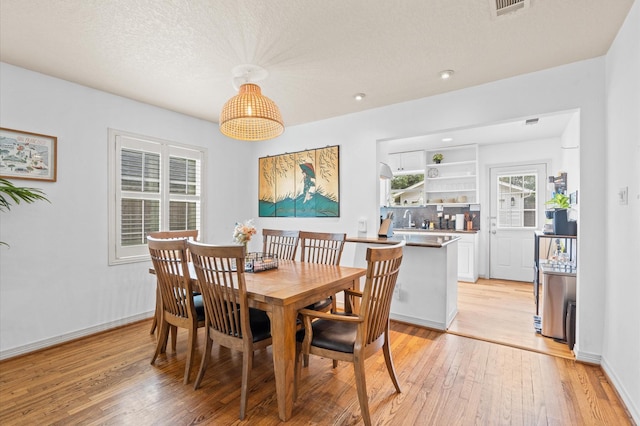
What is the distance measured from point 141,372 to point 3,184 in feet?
6.43

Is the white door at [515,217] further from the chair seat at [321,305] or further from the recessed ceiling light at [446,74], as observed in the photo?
the chair seat at [321,305]

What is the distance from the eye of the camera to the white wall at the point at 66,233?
269 centimetres

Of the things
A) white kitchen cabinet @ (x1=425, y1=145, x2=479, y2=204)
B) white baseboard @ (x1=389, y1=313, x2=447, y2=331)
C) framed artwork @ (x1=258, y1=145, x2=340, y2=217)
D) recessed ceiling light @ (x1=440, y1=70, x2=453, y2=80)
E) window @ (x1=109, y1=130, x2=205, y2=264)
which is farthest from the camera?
white kitchen cabinet @ (x1=425, y1=145, x2=479, y2=204)

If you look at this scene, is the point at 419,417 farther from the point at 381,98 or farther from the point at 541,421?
the point at 381,98

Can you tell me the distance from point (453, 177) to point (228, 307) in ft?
17.0

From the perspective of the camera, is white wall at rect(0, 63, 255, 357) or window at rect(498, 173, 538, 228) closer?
white wall at rect(0, 63, 255, 357)

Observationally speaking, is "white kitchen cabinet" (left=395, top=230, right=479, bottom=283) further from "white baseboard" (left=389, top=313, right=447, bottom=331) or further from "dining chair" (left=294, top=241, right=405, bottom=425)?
Answer: "dining chair" (left=294, top=241, right=405, bottom=425)

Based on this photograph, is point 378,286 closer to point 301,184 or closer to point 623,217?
point 623,217

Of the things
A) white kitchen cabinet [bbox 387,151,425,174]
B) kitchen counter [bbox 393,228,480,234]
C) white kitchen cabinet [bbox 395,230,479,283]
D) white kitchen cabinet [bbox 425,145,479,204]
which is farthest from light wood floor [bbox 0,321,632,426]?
white kitchen cabinet [bbox 387,151,425,174]

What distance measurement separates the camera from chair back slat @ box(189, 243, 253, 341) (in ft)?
6.00

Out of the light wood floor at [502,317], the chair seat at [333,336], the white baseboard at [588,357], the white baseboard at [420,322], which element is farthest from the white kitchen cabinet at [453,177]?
the chair seat at [333,336]

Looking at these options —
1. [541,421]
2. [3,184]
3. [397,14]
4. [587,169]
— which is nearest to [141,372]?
[3,184]

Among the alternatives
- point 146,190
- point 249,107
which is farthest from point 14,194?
point 249,107

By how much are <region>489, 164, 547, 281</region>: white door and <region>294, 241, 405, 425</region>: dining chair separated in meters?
4.59
